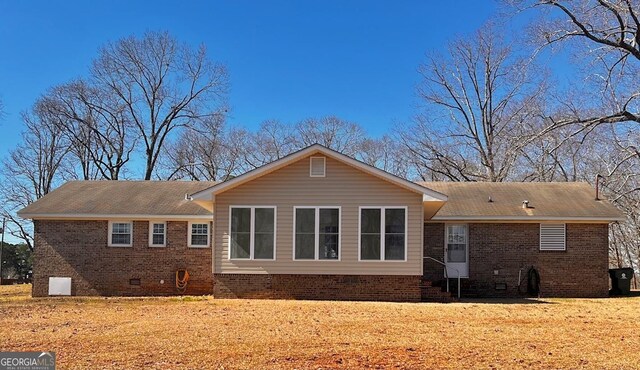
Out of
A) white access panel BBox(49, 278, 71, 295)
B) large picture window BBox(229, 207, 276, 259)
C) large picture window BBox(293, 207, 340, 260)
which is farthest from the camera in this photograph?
white access panel BBox(49, 278, 71, 295)

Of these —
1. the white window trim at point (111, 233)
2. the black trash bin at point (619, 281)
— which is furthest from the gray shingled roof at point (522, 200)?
the white window trim at point (111, 233)

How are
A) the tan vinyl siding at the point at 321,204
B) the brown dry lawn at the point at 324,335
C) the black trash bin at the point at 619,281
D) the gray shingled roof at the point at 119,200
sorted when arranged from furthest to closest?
the black trash bin at the point at 619,281, the gray shingled roof at the point at 119,200, the tan vinyl siding at the point at 321,204, the brown dry lawn at the point at 324,335

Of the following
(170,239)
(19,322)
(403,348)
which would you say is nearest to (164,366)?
(403,348)

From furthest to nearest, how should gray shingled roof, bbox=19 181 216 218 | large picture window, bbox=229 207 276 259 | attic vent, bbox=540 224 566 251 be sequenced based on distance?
gray shingled roof, bbox=19 181 216 218
attic vent, bbox=540 224 566 251
large picture window, bbox=229 207 276 259

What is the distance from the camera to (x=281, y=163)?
16.4 meters

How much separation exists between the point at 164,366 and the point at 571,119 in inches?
503

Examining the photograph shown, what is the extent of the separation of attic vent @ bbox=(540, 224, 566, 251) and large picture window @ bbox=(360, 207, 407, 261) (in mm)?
5633

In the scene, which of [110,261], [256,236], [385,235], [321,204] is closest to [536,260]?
[385,235]

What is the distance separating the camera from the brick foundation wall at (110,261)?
1941 cm

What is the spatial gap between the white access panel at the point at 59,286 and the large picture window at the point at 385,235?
973cm

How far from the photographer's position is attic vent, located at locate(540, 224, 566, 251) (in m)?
19.2

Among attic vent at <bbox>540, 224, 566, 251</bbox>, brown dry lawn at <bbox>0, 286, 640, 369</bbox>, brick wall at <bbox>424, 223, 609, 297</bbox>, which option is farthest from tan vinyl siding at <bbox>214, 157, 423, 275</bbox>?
attic vent at <bbox>540, 224, 566, 251</bbox>

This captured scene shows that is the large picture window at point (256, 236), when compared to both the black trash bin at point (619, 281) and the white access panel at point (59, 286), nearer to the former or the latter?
the white access panel at point (59, 286)

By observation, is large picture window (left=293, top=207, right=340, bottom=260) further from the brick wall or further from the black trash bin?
the black trash bin
